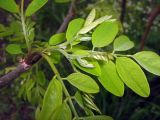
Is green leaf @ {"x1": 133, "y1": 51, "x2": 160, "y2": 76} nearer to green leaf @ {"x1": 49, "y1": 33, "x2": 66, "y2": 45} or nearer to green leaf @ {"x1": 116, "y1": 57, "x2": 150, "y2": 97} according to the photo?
green leaf @ {"x1": 116, "y1": 57, "x2": 150, "y2": 97}

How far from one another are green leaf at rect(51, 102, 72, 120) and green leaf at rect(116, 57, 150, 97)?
93 mm

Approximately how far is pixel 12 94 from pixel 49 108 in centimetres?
184

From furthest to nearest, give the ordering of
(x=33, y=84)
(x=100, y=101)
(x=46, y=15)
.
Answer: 1. (x=46, y=15)
2. (x=100, y=101)
3. (x=33, y=84)

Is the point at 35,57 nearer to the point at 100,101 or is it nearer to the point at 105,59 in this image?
the point at 105,59

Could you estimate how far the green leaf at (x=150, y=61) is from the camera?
0.49 metres

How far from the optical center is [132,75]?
0.49 m

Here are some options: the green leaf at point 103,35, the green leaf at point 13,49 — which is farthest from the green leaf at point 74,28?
the green leaf at point 13,49

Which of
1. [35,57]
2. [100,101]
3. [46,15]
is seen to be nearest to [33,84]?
A: [35,57]

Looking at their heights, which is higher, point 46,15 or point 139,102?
point 46,15

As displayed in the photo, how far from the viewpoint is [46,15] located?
9.11ft

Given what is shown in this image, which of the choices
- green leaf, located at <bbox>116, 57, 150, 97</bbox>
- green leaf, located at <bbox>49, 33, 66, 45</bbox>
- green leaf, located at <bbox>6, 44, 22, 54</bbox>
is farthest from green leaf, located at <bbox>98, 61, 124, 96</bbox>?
green leaf, located at <bbox>6, 44, 22, 54</bbox>

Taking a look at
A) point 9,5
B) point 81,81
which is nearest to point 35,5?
point 9,5

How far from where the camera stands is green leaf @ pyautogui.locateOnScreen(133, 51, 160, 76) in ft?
1.61

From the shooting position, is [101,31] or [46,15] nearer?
[101,31]
